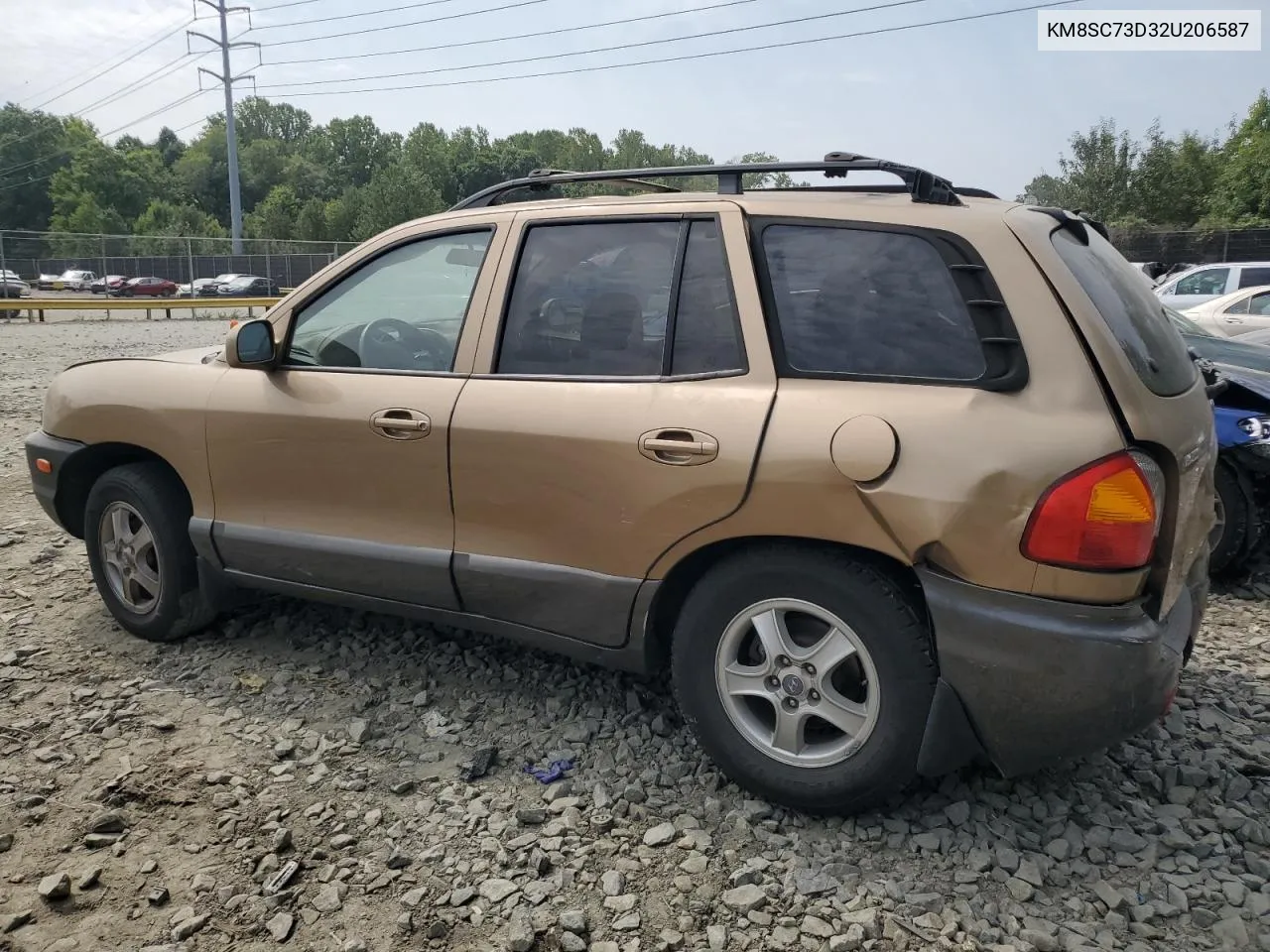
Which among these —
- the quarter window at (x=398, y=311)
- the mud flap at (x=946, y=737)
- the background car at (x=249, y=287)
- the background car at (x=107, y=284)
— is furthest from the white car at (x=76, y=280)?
the mud flap at (x=946, y=737)

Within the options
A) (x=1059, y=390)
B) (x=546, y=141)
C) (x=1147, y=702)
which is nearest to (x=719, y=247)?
(x=1059, y=390)

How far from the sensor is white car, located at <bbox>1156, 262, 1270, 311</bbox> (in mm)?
15500

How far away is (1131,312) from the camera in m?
2.81

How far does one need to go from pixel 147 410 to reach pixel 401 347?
4.12 ft

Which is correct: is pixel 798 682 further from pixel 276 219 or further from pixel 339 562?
pixel 276 219

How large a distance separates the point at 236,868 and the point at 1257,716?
3514 millimetres

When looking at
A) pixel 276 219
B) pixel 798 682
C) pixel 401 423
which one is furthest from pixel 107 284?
pixel 798 682

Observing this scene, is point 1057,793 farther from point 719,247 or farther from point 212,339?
point 212,339

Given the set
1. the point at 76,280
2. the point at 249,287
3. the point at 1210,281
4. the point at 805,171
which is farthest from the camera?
the point at 249,287

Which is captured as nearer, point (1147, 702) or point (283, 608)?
point (1147, 702)

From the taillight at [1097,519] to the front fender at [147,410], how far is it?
3.17 meters

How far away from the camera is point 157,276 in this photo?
37906 millimetres

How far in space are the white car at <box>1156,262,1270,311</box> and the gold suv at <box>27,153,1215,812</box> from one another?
1452 centimetres

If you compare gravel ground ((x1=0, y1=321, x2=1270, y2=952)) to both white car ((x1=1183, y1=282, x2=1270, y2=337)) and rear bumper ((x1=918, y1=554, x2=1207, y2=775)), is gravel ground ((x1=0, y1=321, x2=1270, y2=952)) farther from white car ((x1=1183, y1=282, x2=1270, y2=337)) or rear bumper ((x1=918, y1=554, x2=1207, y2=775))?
white car ((x1=1183, y1=282, x2=1270, y2=337))
